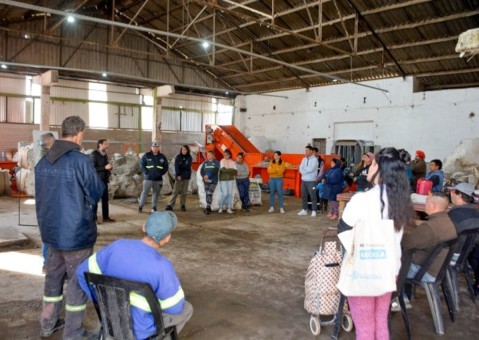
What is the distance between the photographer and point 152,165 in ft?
25.6

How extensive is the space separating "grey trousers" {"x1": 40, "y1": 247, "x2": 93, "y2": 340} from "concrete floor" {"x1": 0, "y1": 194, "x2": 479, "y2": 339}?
21cm

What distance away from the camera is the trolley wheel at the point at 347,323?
3.08 m

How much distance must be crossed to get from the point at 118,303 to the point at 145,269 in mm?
232

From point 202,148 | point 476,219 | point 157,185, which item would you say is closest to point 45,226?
point 476,219

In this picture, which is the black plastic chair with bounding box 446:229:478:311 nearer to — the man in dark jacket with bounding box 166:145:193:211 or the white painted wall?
the man in dark jacket with bounding box 166:145:193:211

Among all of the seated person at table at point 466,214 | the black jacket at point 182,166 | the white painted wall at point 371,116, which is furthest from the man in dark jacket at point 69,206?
the white painted wall at point 371,116

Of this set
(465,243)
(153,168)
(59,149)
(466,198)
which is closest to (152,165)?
(153,168)

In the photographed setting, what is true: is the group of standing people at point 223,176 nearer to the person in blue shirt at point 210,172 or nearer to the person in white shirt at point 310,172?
the person in blue shirt at point 210,172

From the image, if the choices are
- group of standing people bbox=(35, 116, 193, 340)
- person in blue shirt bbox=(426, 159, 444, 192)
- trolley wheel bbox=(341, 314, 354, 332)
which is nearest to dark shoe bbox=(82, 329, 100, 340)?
group of standing people bbox=(35, 116, 193, 340)

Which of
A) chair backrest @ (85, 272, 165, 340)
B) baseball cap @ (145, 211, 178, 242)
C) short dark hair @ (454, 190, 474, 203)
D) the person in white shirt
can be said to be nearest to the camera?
chair backrest @ (85, 272, 165, 340)

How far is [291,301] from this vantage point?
3719 mm

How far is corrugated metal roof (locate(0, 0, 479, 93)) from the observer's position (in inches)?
427

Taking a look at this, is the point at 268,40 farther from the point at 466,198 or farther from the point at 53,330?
the point at 53,330

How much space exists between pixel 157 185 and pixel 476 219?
5.87 metres
